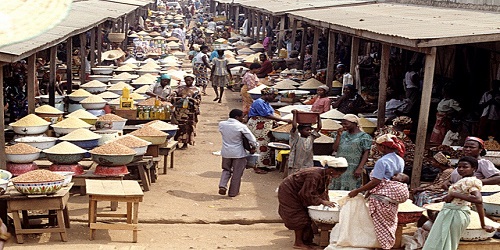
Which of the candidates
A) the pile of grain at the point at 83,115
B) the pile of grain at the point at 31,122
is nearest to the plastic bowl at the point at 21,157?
the pile of grain at the point at 31,122

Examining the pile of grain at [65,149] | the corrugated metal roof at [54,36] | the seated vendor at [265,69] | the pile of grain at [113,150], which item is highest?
the corrugated metal roof at [54,36]

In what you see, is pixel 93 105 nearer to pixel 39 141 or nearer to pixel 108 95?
pixel 108 95

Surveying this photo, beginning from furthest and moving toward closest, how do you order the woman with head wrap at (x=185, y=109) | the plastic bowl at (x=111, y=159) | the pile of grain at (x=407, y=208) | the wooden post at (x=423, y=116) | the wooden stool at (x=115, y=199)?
the woman with head wrap at (x=185, y=109) < the plastic bowl at (x=111, y=159) < the wooden post at (x=423, y=116) < the wooden stool at (x=115, y=199) < the pile of grain at (x=407, y=208)

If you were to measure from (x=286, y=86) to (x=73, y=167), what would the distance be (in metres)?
8.27

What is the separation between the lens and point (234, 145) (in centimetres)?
1065

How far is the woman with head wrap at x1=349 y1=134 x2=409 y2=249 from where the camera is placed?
733cm

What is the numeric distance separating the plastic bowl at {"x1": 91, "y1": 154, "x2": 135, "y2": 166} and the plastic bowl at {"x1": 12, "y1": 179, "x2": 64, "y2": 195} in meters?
1.82

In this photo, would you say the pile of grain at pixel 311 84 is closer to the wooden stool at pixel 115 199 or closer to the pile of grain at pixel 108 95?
the pile of grain at pixel 108 95

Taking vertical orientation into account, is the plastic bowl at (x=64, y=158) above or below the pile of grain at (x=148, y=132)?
below

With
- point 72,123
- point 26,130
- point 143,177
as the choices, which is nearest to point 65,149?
point 143,177

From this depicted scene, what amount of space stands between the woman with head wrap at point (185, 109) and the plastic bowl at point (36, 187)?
6166 mm

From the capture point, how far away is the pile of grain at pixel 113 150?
32.6ft

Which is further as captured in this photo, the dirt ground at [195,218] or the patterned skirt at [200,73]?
the patterned skirt at [200,73]

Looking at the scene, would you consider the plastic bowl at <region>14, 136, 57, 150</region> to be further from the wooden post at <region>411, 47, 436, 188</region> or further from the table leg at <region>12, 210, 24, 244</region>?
the wooden post at <region>411, 47, 436, 188</region>
